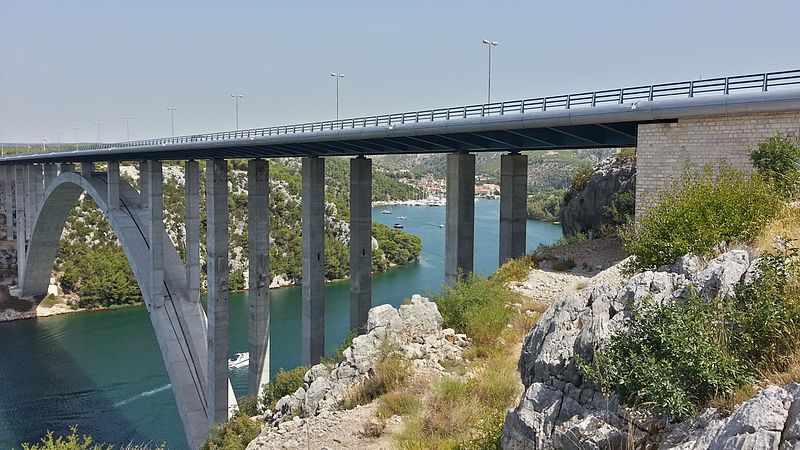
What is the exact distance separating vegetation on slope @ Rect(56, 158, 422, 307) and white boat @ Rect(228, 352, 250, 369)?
2308 centimetres

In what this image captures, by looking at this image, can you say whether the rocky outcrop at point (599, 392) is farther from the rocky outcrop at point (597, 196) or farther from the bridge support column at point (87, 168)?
the bridge support column at point (87, 168)

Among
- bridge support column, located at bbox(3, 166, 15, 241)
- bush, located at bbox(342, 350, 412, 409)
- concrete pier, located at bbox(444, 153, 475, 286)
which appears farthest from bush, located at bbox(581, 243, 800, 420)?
bridge support column, located at bbox(3, 166, 15, 241)

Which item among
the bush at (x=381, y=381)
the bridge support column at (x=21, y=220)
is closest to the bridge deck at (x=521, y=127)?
the bush at (x=381, y=381)

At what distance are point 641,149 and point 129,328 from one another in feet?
157

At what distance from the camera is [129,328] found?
168 ft

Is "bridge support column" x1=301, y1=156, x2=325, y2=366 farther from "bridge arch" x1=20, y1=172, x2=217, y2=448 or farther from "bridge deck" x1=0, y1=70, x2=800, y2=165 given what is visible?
"bridge arch" x1=20, y1=172, x2=217, y2=448

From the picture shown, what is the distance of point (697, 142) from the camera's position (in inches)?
521

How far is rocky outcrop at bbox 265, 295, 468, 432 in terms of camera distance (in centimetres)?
1258

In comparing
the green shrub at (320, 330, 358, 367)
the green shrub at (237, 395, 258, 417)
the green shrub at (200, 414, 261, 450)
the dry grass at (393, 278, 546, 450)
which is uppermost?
the dry grass at (393, 278, 546, 450)

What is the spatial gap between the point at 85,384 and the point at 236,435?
83.7ft

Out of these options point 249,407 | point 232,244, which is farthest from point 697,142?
point 232,244

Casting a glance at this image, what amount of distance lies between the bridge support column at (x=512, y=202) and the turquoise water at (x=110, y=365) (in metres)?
5.56

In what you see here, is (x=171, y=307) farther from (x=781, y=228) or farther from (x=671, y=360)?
(x=671, y=360)

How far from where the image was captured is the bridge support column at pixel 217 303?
31.2m
